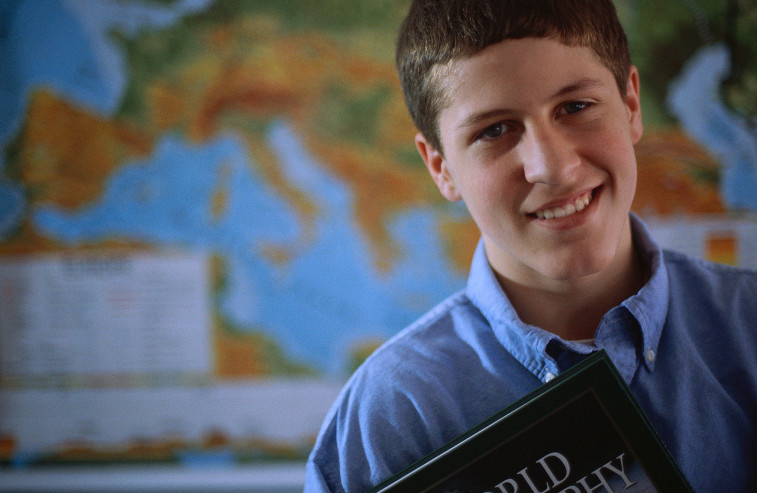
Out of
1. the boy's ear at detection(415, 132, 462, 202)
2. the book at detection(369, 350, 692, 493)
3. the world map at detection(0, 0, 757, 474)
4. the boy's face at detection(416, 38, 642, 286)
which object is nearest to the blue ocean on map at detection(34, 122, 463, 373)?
the world map at detection(0, 0, 757, 474)

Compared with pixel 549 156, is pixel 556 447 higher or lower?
lower

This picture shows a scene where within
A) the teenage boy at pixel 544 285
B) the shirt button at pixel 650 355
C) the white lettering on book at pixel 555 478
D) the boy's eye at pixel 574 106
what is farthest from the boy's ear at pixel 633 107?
the white lettering on book at pixel 555 478

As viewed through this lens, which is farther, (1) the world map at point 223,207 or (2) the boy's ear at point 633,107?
(1) the world map at point 223,207

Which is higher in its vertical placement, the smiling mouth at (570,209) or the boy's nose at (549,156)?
the boy's nose at (549,156)

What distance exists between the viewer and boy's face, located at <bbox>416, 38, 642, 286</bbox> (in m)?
0.57

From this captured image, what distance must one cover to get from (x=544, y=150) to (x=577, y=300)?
19 centimetres

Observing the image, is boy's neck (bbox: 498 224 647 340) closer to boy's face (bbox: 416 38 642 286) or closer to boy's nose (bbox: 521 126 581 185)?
boy's face (bbox: 416 38 642 286)

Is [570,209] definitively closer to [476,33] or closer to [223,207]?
[476,33]

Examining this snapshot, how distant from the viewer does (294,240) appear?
4.48 ft

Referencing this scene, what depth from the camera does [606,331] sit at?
2.07 ft

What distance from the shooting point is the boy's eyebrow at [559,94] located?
572 mm

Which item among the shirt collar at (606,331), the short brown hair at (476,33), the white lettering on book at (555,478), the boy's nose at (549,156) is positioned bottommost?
the white lettering on book at (555,478)

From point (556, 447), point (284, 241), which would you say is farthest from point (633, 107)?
point (284, 241)

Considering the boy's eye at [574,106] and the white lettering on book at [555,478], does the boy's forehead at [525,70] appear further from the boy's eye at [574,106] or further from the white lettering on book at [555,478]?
the white lettering on book at [555,478]
